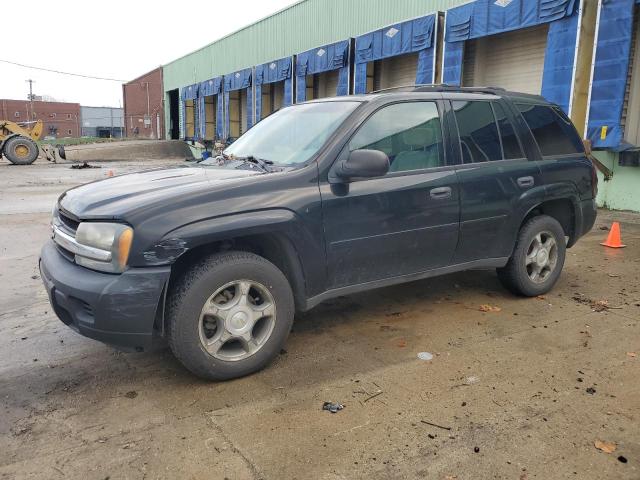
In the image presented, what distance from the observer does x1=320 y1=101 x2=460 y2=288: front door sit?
11.9 ft

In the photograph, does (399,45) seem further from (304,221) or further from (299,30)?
(304,221)

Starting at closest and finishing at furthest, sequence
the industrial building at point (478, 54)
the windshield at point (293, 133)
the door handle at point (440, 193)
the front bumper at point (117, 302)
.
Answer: the front bumper at point (117, 302) → the windshield at point (293, 133) → the door handle at point (440, 193) → the industrial building at point (478, 54)

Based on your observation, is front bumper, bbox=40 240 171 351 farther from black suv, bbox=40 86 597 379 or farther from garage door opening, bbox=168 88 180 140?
garage door opening, bbox=168 88 180 140

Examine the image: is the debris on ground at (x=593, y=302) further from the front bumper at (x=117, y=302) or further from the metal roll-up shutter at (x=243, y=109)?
the metal roll-up shutter at (x=243, y=109)

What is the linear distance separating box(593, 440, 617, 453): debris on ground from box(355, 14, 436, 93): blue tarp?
1310 centimetres

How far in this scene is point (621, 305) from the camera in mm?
4863

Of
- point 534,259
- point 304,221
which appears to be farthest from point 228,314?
point 534,259

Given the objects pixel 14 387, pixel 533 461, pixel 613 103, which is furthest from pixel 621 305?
pixel 613 103

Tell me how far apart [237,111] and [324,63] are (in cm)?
1125

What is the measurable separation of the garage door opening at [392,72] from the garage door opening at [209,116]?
16.3 m

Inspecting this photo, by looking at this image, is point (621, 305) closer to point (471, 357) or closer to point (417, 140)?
point (471, 357)

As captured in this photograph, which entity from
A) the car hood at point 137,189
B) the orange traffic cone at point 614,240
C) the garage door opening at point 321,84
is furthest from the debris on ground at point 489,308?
the garage door opening at point 321,84

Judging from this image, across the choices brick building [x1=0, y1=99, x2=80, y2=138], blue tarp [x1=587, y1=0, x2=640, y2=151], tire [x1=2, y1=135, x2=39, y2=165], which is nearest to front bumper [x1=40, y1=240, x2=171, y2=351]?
blue tarp [x1=587, y1=0, x2=640, y2=151]

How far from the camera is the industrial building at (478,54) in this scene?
387 inches
